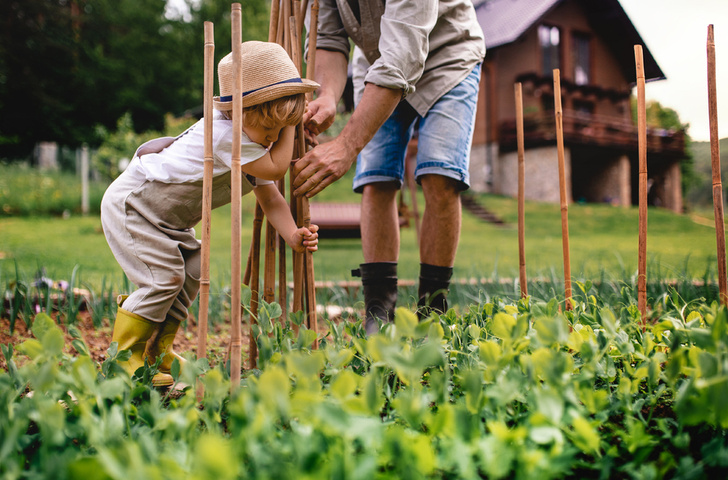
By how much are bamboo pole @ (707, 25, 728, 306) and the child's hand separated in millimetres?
1036

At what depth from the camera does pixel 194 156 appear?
146cm

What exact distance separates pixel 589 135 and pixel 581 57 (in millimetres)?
4034

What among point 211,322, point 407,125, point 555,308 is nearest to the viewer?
point 555,308

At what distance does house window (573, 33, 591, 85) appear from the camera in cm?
1748

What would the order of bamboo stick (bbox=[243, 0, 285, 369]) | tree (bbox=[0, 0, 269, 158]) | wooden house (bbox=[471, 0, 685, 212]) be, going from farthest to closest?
tree (bbox=[0, 0, 269, 158])
wooden house (bbox=[471, 0, 685, 212])
bamboo stick (bbox=[243, 0, 285, 369])

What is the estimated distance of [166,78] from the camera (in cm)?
2067

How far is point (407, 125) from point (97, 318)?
4.83ft

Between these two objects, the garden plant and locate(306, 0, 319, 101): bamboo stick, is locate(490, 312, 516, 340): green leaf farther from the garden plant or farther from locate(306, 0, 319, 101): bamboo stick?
locate(306, 0, 319, 101): bamboo stick

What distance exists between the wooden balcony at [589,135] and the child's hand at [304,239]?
47.9 ft

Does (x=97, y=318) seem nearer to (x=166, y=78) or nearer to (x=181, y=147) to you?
(x=181, y=147)

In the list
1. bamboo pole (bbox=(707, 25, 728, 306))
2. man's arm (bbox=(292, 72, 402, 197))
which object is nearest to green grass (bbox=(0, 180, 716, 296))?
man's arm (bbox=(292, 72, 402, 197))

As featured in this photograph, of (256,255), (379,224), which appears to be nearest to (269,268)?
(256,255)

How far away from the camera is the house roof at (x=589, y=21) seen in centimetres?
1546

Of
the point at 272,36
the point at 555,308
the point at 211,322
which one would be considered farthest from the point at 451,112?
the point at 211,322
